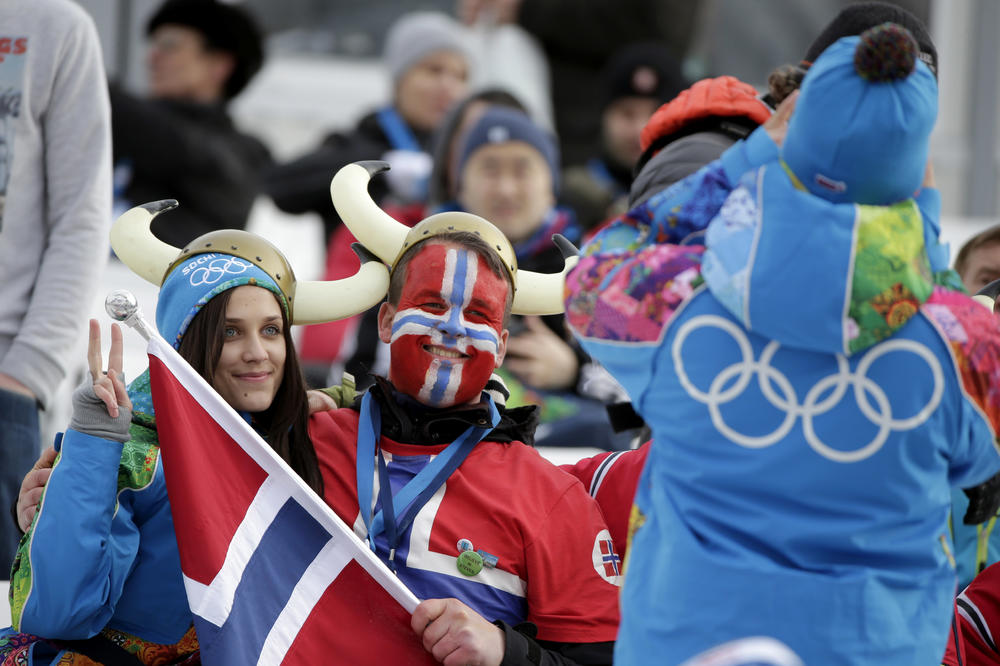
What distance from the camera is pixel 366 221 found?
3.26 m

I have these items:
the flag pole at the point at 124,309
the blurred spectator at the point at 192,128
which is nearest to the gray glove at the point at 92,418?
the flag pole at the point at 124,309

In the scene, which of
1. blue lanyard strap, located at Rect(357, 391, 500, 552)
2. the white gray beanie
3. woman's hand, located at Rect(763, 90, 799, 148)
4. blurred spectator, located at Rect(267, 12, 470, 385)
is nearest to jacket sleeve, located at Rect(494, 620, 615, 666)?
blue lanyard strap, located at Rect(357, 391, 500, 552)

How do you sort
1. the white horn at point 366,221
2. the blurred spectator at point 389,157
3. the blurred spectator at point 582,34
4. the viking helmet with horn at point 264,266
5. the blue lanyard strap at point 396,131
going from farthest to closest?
the blurred spectator at point 582,34
the blue lanyard strap at point 396,131
the blurred spectator at point 389,157
the white horn at point 366,221
the viking helmet with horn at point 264,266

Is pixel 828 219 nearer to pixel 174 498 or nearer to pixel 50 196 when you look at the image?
pixel 174 498

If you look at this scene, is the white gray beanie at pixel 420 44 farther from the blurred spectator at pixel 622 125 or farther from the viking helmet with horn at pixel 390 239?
the viking helmet with horn at pixel 390 239

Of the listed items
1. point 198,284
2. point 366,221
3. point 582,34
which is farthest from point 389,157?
point 198,284

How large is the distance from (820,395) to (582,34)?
5479 millimetres

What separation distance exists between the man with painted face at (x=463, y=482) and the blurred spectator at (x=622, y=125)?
123 inches

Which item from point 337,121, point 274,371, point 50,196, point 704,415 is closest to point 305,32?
point 337,121

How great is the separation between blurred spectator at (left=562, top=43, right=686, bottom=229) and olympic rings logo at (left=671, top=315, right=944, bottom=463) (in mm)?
4013

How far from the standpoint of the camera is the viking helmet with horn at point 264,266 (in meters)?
3.13

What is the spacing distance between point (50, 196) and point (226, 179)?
7.09ft

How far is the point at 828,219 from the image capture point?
6.95 ft

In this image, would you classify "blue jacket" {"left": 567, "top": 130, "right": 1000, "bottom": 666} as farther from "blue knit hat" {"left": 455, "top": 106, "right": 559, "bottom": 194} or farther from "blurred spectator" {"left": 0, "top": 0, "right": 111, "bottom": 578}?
"blue knit hat" {"left": 455, "top": 106, "right": 559, "bottom": 194}
